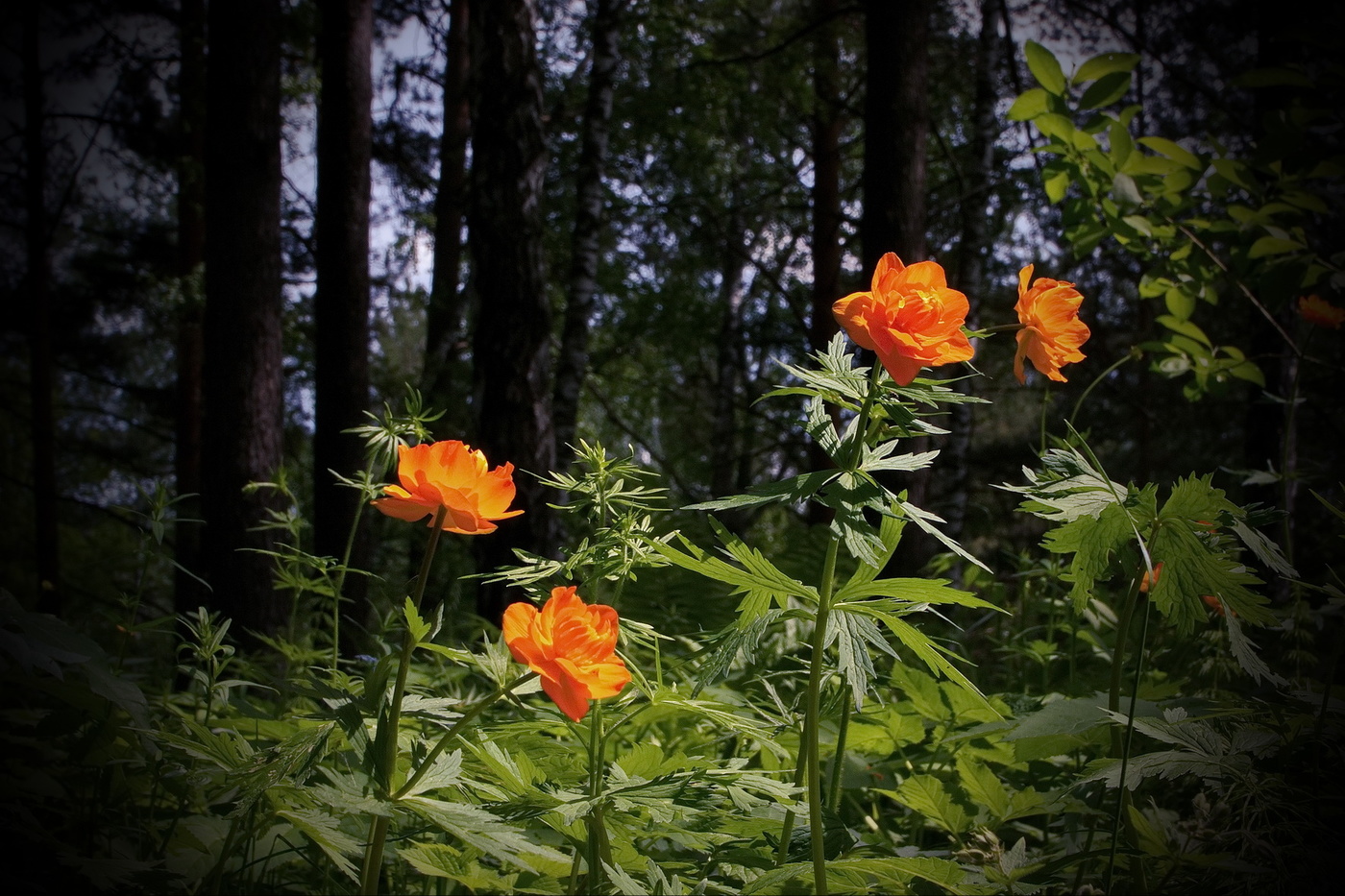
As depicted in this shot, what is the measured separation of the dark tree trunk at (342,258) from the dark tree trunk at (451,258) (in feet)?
2.09

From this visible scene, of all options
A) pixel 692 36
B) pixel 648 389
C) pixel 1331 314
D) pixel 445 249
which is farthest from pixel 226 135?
pixel 648 389

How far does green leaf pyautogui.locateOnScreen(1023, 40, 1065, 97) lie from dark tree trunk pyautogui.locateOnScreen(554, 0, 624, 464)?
12.9ft

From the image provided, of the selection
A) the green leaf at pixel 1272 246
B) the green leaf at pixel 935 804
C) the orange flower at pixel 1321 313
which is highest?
the green leaf at pixel 1272 246

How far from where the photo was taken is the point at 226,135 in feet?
14.6

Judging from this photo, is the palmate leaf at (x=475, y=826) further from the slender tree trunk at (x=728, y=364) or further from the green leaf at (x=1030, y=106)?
the slender tree trunk at (x=728, y=364)

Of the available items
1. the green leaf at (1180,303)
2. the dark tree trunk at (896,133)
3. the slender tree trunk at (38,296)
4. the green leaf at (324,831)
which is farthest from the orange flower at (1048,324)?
the slender tree trunk at (38,296)

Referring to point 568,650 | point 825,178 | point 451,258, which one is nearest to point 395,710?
point 568,650

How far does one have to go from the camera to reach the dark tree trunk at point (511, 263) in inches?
144

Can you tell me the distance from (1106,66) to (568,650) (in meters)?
2.10

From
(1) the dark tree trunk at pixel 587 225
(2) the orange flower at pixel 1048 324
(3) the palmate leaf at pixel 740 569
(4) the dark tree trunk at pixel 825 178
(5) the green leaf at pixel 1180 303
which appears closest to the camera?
(3) the palmate leaf at pixel 740 569

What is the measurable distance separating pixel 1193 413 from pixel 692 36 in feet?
27.1

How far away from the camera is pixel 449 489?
86 cm

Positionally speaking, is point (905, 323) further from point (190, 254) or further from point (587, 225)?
point (190, 254)

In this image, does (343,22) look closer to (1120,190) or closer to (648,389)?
(1120,190)
